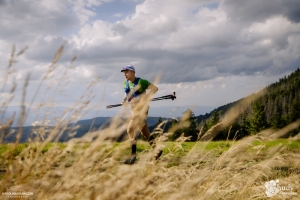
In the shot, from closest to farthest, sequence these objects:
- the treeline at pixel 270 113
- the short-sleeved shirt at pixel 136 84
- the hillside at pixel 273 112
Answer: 1. the short-sleeved shirt at pixel 136 84
2. the treeline at pixel 270 113
3. the hillside at pixel 273 112

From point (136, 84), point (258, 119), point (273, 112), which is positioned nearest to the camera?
point (136, 84)

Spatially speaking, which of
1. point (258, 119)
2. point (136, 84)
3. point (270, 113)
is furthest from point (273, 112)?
point (136, 84)

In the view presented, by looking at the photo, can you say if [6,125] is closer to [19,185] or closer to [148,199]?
[19,185]

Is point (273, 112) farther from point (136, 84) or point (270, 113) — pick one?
point (136, 84)

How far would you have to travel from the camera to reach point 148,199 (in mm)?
1749

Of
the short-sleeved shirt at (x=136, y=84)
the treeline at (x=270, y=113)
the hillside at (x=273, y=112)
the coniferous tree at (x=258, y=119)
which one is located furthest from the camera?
the coniferous tree at (x=258, y=119)

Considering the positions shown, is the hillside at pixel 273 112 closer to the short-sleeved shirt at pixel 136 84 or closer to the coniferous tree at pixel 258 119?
the coniferous tree at pixel 258 119

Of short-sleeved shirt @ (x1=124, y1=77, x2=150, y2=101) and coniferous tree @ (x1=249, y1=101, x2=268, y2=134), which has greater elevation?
short-sleeved shirt @ (x1=124, y1=77, x2=150, y2=101)

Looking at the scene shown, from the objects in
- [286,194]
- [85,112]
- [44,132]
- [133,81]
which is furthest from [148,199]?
[133,81]

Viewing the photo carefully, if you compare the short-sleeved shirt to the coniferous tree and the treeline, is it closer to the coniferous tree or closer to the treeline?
the treeline

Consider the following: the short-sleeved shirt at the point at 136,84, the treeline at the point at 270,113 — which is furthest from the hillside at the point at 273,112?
the short-sleeved shirt at the point at 136,84

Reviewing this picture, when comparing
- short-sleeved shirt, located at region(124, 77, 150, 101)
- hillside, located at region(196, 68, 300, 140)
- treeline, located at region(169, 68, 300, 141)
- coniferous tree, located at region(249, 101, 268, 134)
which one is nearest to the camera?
short-sleeved shirt, located at region(124, 77, 150, 101)

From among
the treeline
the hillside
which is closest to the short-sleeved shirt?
the hillside

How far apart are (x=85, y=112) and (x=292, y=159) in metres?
2.23
